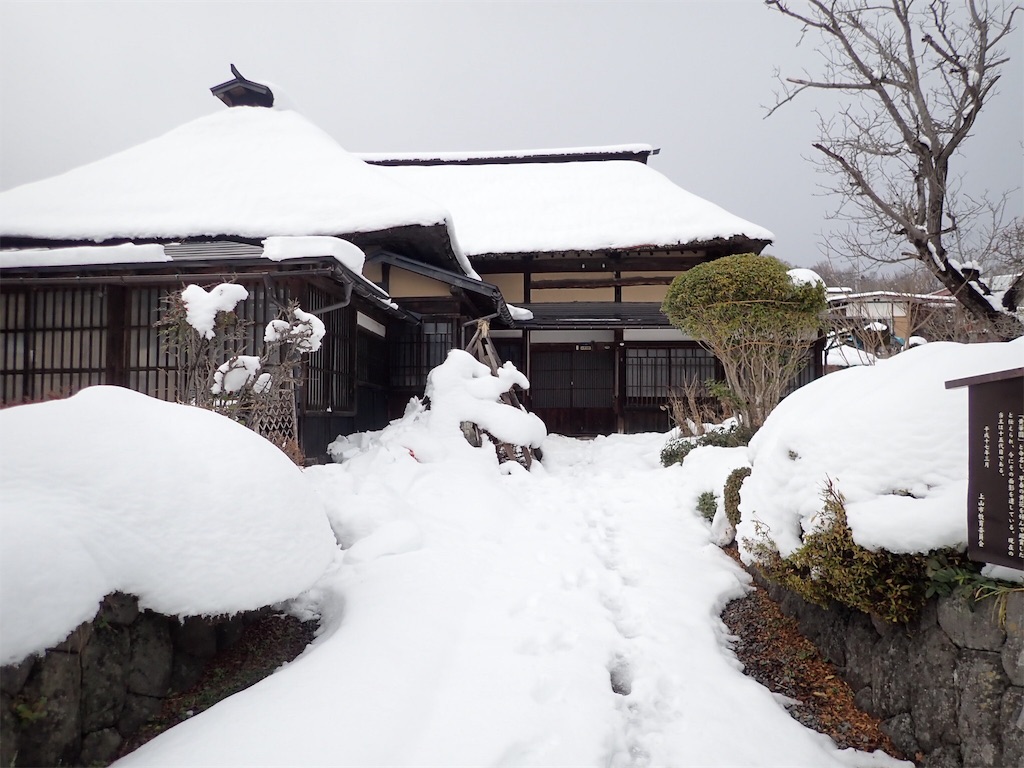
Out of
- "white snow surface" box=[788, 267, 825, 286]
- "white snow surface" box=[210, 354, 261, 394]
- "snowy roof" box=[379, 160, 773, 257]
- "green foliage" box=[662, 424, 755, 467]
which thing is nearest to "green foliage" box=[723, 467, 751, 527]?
"green foliage" box=[662, 424, 755, 467]

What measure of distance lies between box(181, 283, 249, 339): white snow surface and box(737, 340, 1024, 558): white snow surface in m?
4.44

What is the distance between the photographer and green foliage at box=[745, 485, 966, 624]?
2.88 metres

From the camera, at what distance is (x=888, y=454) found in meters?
3.05

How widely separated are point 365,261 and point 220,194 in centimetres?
274

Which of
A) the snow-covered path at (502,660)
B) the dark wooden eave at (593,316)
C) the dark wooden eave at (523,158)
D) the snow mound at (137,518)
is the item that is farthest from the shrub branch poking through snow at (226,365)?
the dark wooden eave at (523,158)

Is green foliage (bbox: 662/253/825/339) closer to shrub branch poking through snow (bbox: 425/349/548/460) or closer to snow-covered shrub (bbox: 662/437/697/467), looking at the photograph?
snow-covered shrub (bbox: 662/437/697/467)

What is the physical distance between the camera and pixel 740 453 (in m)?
6.19

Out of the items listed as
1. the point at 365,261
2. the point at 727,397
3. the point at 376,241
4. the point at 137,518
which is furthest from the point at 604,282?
the point at 137,518

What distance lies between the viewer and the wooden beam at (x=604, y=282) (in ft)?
43.4

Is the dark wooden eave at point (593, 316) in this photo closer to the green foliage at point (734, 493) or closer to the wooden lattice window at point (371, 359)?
the wooden lattice window at point (371, 359)

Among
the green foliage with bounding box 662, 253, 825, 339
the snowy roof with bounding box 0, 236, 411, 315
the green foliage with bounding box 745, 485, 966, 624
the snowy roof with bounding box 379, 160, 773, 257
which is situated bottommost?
the green foliage with bounding box 745, 485, 966, 624

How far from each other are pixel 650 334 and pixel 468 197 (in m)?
6.57

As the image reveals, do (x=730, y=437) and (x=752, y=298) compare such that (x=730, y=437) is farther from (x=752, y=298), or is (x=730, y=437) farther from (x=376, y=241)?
(x=376, y=241)

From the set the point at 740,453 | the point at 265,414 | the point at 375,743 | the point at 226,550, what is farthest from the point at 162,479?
the point at 740,453
